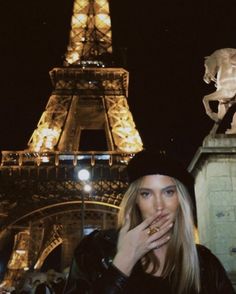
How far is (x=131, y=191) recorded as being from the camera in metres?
2.93

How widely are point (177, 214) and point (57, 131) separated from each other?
152 ft

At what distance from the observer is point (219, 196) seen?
10992mm

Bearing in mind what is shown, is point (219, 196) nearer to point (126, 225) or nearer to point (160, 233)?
point (126, 225)

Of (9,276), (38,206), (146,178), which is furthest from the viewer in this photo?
(9,276)

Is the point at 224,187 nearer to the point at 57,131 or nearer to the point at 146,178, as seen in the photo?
the point at 146,178

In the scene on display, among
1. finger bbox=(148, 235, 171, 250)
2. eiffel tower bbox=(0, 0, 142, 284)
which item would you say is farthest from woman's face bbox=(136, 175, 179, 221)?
eiffel tower bbox=(0, 0, 142, 284)

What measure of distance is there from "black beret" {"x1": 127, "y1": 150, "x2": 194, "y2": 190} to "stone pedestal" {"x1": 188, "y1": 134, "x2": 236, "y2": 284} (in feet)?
25.8

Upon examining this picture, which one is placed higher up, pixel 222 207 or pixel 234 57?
pixel 234 57

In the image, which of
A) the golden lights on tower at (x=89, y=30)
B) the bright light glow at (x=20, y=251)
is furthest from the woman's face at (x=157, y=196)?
the golden lights on tower at (x=89, y=30)

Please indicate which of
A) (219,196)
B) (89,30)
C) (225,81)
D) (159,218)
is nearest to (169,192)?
(159,218)

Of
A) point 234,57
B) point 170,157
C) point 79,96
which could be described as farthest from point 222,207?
point 79,96

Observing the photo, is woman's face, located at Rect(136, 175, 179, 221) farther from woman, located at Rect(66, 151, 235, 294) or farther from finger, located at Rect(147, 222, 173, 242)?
finger, located at Rect(147, 222, 173, 242)

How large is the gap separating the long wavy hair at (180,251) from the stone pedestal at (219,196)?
793cm

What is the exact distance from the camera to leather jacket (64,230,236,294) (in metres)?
2.64
